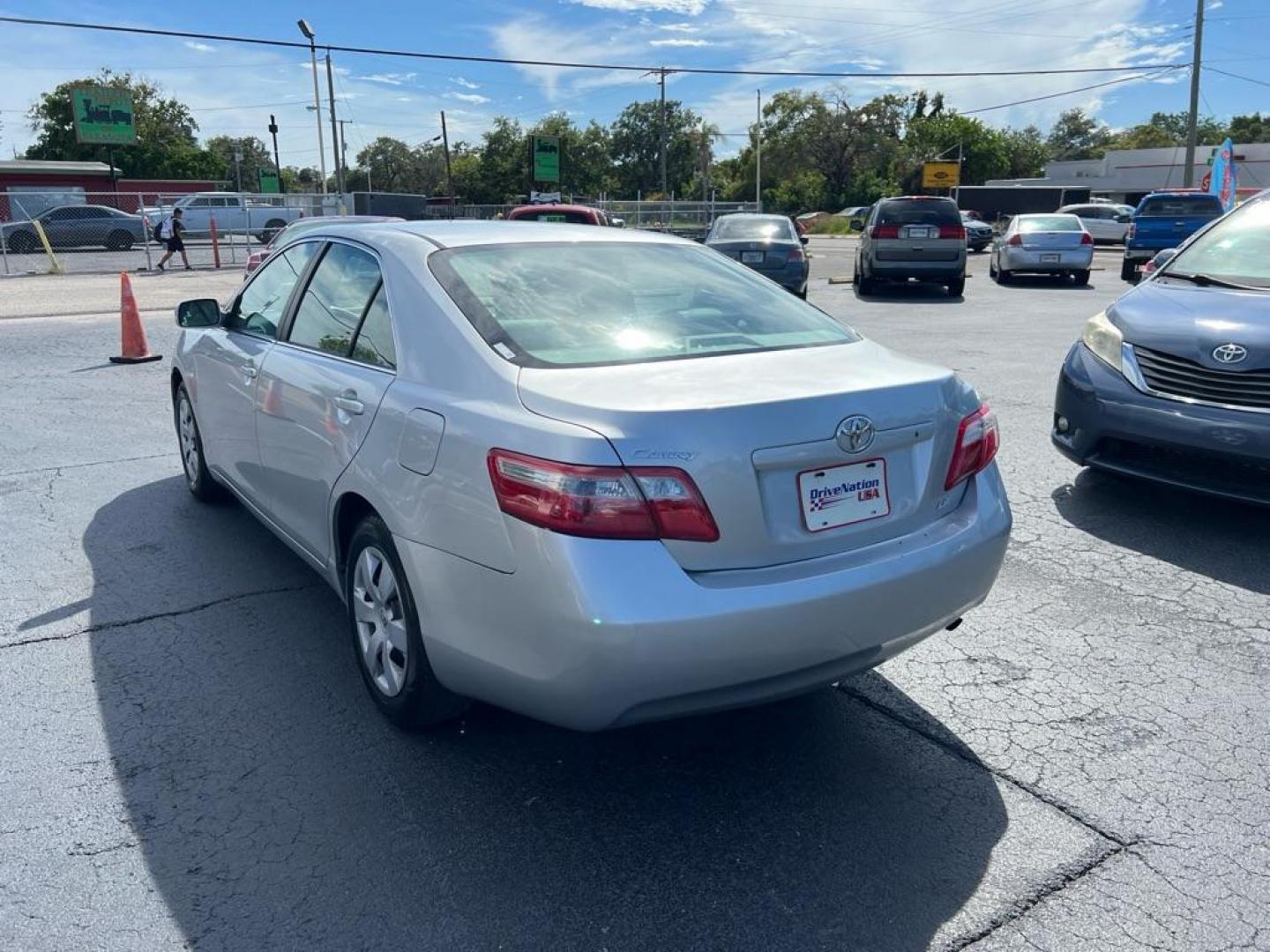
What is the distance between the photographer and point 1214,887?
8.41ft

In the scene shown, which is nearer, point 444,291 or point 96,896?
point 96,896

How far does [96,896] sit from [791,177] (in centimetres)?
9241

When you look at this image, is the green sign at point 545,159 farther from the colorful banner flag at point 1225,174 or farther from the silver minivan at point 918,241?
the silver minivan at point 918,241

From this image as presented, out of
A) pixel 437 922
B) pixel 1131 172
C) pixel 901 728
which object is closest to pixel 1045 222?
pixel 901 728

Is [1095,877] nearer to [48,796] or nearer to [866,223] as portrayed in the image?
[48,796]

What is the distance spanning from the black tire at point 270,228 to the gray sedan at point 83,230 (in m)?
3.32

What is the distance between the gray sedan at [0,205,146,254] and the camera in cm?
2969

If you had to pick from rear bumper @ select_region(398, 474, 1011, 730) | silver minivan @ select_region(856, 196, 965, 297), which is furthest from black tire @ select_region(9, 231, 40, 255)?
rear bumper @ select_region(398, 474, 1011, 730)

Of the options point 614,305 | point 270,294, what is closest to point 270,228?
point 270,294

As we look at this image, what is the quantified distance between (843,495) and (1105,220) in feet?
137

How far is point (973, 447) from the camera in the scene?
3150mm

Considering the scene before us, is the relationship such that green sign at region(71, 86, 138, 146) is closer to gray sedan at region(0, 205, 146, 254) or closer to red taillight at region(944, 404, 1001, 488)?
gray sedan at region(0, 205, 146, 254)

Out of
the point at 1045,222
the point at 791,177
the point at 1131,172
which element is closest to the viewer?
the point at 1045,222

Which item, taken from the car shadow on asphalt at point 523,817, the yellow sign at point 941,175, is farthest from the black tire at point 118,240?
the yellow sign at point 941,175
